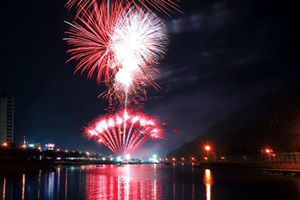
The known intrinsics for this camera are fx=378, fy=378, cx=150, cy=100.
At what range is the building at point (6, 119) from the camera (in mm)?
164625

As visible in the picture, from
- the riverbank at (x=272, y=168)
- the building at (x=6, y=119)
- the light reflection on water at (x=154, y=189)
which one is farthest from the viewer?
the building at (x=6, y=119)

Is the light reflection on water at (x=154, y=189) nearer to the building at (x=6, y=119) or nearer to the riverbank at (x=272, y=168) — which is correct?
the riverbank at (x=272, y=168)

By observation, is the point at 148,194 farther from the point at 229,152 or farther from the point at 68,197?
the point at 229,152

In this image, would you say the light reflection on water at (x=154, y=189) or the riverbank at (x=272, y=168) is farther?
the riverbank at (x=272, y=168)

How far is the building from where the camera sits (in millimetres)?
164625

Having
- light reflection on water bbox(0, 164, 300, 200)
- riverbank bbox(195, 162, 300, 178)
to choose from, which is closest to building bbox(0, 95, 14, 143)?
riverbank bbox(195, 162, 300, 178)

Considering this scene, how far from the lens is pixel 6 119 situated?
555ft

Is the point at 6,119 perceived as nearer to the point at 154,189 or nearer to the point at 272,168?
the point at 272,168

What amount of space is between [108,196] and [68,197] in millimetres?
2204

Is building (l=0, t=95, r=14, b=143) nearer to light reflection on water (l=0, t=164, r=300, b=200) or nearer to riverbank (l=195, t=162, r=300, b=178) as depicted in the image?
riverbank (l=195, t=162, r=300, b=178)

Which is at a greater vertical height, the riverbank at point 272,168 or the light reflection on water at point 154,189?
the riverbank at point 272,168

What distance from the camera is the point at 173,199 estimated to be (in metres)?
19.2

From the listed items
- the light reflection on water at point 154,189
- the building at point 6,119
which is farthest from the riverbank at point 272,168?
the building at point 6,119

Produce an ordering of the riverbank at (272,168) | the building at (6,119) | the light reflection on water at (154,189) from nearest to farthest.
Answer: the light reflection on water at (154,189)
the riverbank at (272,168)
the building at (6,119)
